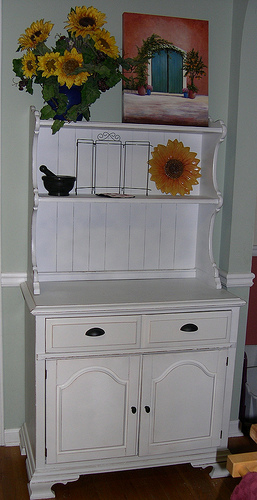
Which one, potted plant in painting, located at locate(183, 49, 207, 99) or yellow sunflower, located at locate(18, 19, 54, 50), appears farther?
potted plant in painting, located at locate(183, 49, 207, 99)

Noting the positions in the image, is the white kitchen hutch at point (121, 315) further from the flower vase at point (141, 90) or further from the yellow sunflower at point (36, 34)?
the yellow sunflower at point (36, 34)

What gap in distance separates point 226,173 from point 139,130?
53 centimetres

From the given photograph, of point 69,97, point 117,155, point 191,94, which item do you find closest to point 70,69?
point 69,97

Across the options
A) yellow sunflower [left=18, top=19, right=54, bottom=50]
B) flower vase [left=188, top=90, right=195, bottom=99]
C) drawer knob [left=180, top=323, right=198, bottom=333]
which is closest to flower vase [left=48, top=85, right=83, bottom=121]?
yellow sunflower [left=18, top=19, right=54, bottom=50]

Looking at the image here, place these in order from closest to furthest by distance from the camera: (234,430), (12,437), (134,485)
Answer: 1. (134,485)
2. (12,437)
3. (234,430)

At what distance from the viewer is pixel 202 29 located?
2.62 m

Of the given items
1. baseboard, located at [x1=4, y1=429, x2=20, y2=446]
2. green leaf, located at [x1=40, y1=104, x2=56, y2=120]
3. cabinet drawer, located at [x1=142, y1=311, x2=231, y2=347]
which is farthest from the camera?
baseboard, located at [x1=4, y1=429, x2=20, y2=446]

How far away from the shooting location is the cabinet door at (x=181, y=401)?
2416 mm

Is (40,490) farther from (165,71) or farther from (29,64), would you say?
(165,71)

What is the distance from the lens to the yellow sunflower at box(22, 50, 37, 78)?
2199mm

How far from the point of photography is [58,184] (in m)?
2.35

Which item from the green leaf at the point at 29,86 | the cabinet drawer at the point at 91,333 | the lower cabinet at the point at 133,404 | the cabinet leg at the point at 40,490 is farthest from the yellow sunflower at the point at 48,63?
the cabinet leg at the point at 40,490

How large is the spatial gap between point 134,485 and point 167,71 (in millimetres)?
1986

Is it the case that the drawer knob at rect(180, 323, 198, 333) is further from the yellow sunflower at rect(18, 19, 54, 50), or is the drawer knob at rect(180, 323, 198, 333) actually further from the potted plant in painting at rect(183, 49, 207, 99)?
the yellow sunflower at rect(18, 19, 54, 50)
